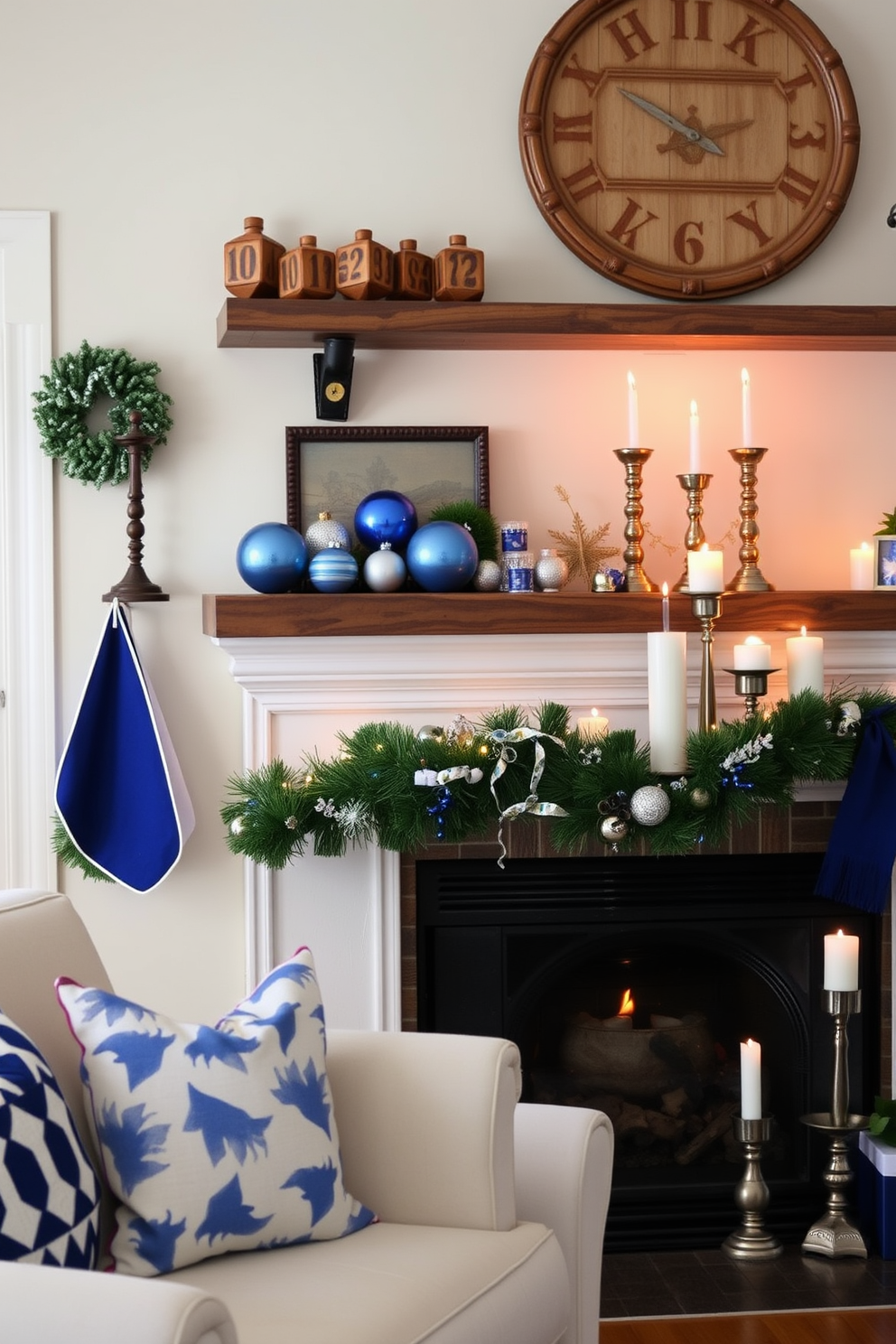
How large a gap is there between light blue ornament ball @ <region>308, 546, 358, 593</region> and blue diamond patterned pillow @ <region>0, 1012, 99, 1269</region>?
46.9 inches

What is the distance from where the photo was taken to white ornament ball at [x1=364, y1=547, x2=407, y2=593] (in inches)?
103

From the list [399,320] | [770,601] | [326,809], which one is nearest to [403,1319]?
[326,809]

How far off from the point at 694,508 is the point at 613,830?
67cm

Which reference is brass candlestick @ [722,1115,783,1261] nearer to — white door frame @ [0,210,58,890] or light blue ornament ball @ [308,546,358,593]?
light blue ornament ball @ [308,546,358,593]

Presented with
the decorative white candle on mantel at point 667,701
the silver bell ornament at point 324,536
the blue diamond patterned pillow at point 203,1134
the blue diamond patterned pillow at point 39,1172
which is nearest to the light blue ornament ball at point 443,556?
the silver bell ornament at point 324,536

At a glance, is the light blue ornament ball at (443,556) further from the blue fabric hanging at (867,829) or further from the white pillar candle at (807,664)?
the blue fabric hanging at (867,829)

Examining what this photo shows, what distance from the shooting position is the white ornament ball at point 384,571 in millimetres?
2617

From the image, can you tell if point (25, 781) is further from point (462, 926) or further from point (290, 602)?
point (462, 926)

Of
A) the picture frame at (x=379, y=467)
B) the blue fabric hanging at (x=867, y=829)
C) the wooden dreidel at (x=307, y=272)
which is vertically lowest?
the blue fabric hanging at (x=867, y=829)

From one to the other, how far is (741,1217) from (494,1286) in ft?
4.23

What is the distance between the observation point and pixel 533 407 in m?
2.85

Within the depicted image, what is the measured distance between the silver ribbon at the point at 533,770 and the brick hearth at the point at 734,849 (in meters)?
0.13

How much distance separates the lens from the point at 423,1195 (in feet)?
5.95

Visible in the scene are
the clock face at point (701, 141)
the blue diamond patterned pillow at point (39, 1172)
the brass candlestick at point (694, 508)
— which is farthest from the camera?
the clock face at point (701, 141)
